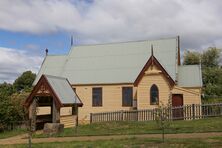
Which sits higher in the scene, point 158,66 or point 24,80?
point 24,80

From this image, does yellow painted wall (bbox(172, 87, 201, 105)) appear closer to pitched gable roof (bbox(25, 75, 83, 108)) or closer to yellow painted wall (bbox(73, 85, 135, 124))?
yellow painted wall (bbox(73, 85, 135, 124))

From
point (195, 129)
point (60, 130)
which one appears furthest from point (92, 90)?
point (195, 129)

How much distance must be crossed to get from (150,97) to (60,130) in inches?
467

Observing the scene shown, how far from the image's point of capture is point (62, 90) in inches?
1227

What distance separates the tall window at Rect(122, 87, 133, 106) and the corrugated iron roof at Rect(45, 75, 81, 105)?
723 centimetres

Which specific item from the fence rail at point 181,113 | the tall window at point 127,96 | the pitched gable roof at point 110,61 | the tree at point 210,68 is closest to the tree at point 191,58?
the tree at point 210,68

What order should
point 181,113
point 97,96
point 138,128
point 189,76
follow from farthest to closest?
point 97,96
point 189,76
point 181,113
point 138,128

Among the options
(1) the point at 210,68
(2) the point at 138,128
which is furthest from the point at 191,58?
(2) the point at 138,128

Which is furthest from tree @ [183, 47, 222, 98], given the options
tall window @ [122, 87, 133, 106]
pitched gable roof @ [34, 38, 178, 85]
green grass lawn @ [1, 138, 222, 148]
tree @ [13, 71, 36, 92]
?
green grass lawn @ [1, 138, 222, 148]

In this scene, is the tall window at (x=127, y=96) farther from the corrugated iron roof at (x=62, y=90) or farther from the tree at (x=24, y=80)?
the tree at (x=24, y=80)

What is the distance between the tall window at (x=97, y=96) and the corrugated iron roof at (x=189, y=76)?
352 inches

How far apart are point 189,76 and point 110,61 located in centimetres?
966

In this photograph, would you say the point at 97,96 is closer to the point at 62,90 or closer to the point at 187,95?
the point at 62,90

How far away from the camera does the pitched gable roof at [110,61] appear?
38.6 m
